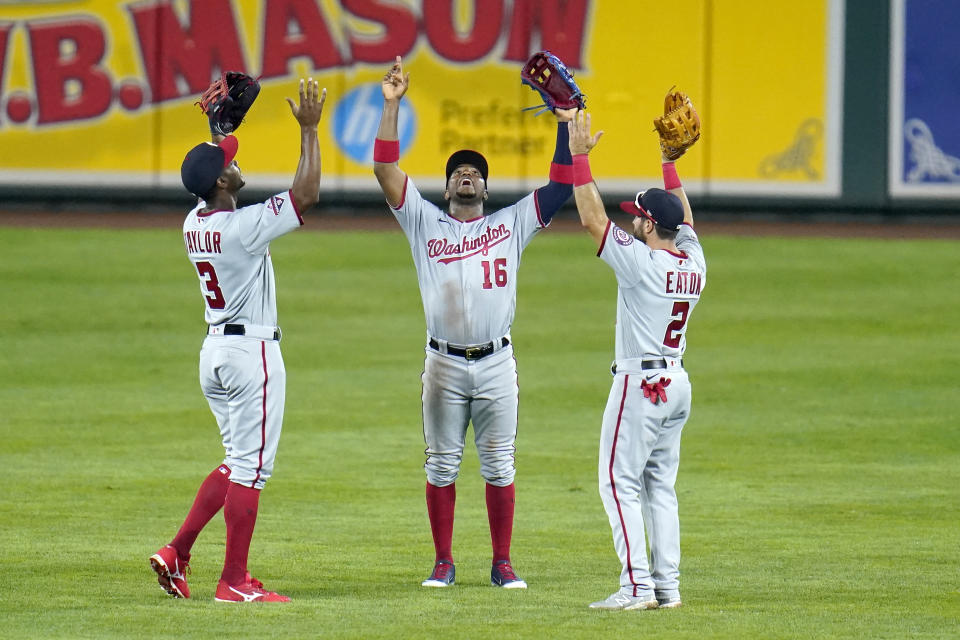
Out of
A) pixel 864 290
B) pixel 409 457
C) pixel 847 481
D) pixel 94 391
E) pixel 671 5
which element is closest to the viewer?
pixel 847 481

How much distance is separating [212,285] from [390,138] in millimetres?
1144

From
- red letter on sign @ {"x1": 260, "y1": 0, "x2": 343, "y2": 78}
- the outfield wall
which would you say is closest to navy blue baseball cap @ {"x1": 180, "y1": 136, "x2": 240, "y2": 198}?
the outfield wall

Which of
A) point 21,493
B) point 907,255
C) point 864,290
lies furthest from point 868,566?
point 907,255

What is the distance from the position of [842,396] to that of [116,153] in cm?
1276

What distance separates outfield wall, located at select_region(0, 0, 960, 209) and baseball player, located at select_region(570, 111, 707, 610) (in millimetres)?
15246

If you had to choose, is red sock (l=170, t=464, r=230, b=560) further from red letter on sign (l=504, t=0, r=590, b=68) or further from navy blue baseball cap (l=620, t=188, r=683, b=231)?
red letter on sign (l=504, t=0, r=590, b=68)

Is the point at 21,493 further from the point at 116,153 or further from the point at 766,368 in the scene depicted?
the point at 116,153

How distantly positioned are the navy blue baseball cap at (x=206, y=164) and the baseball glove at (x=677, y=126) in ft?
7.02

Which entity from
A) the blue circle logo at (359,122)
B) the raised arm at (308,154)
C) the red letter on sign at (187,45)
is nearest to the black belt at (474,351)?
the raised arm at (308,154)

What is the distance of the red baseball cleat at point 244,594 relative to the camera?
724cm

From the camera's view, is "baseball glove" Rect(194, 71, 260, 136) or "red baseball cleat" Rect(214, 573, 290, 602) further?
"baseball glove" Rect(194, 71, 260, 136)

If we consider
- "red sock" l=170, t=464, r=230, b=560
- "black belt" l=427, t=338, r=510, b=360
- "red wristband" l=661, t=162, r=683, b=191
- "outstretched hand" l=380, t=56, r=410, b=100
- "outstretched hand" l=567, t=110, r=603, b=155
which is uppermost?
"outstretched hand" l=380, t=56, r=410, b=100

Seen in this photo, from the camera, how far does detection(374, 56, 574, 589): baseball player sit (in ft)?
25.5

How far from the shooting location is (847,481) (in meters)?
11.1
